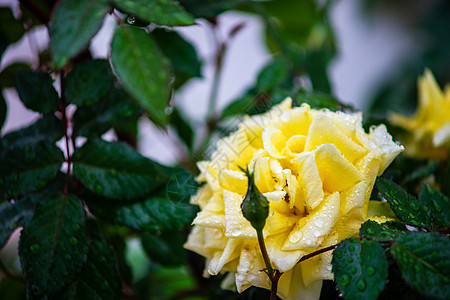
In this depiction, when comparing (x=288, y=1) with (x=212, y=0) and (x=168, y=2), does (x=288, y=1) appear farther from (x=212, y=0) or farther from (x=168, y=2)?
Answer: (x=168, y=2)

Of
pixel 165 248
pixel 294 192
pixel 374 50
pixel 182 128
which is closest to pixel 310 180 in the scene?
pixel 294 192

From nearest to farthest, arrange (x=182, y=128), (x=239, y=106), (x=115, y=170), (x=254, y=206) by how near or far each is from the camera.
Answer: (x=254, y=206) < (x=115, y=170) < (x=239, y=106) < (x=182, y=128)

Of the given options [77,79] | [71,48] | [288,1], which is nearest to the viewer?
[71,48]

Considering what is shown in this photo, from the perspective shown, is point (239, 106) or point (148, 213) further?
point (239, 106)

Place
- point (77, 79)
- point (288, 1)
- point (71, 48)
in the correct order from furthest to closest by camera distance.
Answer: point (288, 1), point (77, 79), point (71, 48)

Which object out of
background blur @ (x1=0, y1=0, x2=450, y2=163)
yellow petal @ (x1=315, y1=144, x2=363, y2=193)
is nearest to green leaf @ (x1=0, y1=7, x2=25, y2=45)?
yellow petal @ (x1=315, y1=144, x2=363, y2=193)

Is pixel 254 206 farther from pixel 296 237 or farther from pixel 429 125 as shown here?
pixel 429 125

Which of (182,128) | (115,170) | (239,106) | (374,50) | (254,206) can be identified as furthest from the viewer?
(374,50)

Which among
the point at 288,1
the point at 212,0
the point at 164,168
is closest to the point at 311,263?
the point at 164,168
